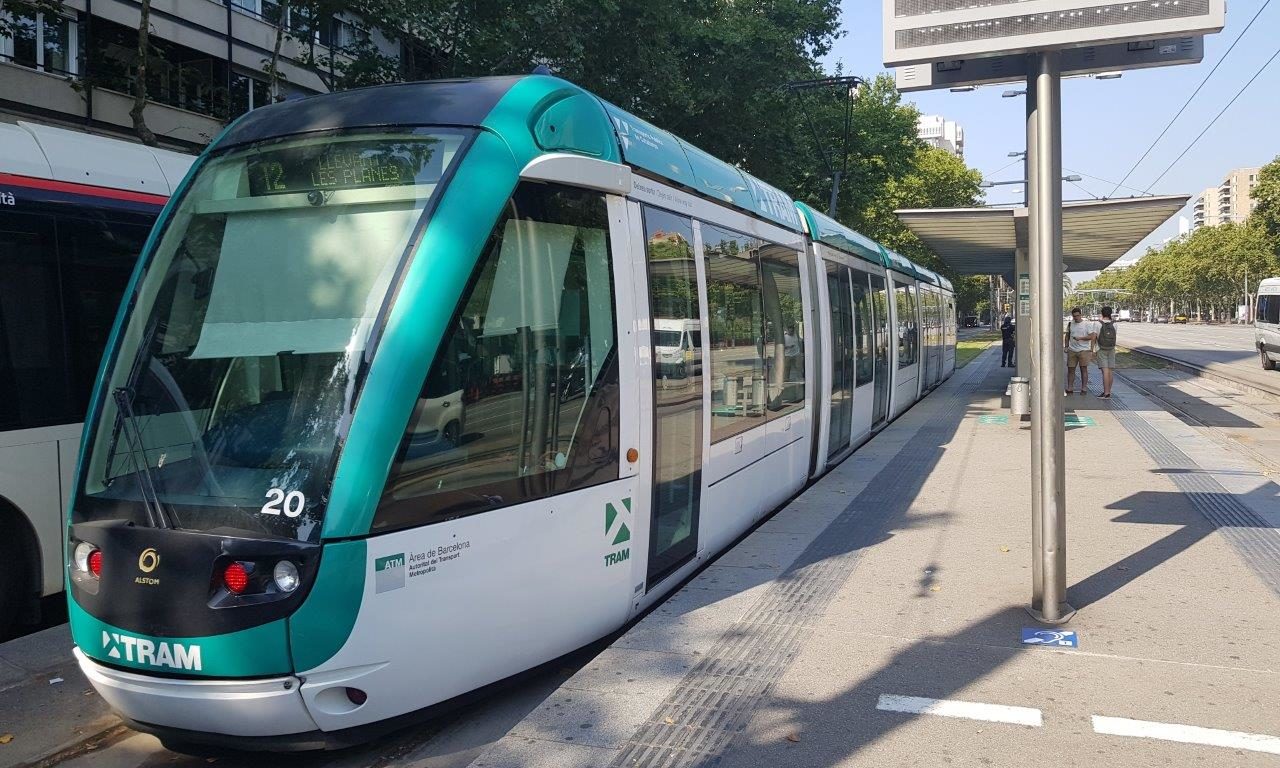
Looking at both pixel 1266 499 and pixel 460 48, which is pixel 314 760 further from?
pixel 460 48

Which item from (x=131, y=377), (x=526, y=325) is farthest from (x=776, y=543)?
(x=131, y=377)

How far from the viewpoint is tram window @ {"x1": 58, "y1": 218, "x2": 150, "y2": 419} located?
21.3ft

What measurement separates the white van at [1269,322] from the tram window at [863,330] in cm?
2166

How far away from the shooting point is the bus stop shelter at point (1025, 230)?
13977 mm

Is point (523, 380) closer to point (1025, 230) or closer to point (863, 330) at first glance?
point (863, 330)

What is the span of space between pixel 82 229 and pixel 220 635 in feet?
13.2

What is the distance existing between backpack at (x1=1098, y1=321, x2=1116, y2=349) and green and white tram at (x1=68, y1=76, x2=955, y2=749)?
52.2 ft

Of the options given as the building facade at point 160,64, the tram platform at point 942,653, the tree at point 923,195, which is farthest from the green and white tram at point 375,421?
the tree at point 923,195

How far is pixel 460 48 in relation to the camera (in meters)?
16.7

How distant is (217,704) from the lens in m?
3.89

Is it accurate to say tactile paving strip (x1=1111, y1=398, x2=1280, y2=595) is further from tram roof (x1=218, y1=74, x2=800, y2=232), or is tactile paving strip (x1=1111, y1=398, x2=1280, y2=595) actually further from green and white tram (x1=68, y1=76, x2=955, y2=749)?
tram roof (x1=218, y1=74, x2=800, y2=232)

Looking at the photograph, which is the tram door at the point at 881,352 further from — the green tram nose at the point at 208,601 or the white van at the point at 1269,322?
the white van at the point at 1269,322

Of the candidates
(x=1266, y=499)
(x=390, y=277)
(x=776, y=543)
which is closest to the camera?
(x=390, y=277)

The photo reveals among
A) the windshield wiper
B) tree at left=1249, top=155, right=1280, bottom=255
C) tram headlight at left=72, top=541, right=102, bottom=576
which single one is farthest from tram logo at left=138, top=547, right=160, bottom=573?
tree at left=1249, top=155, right=1280, bottom=255
